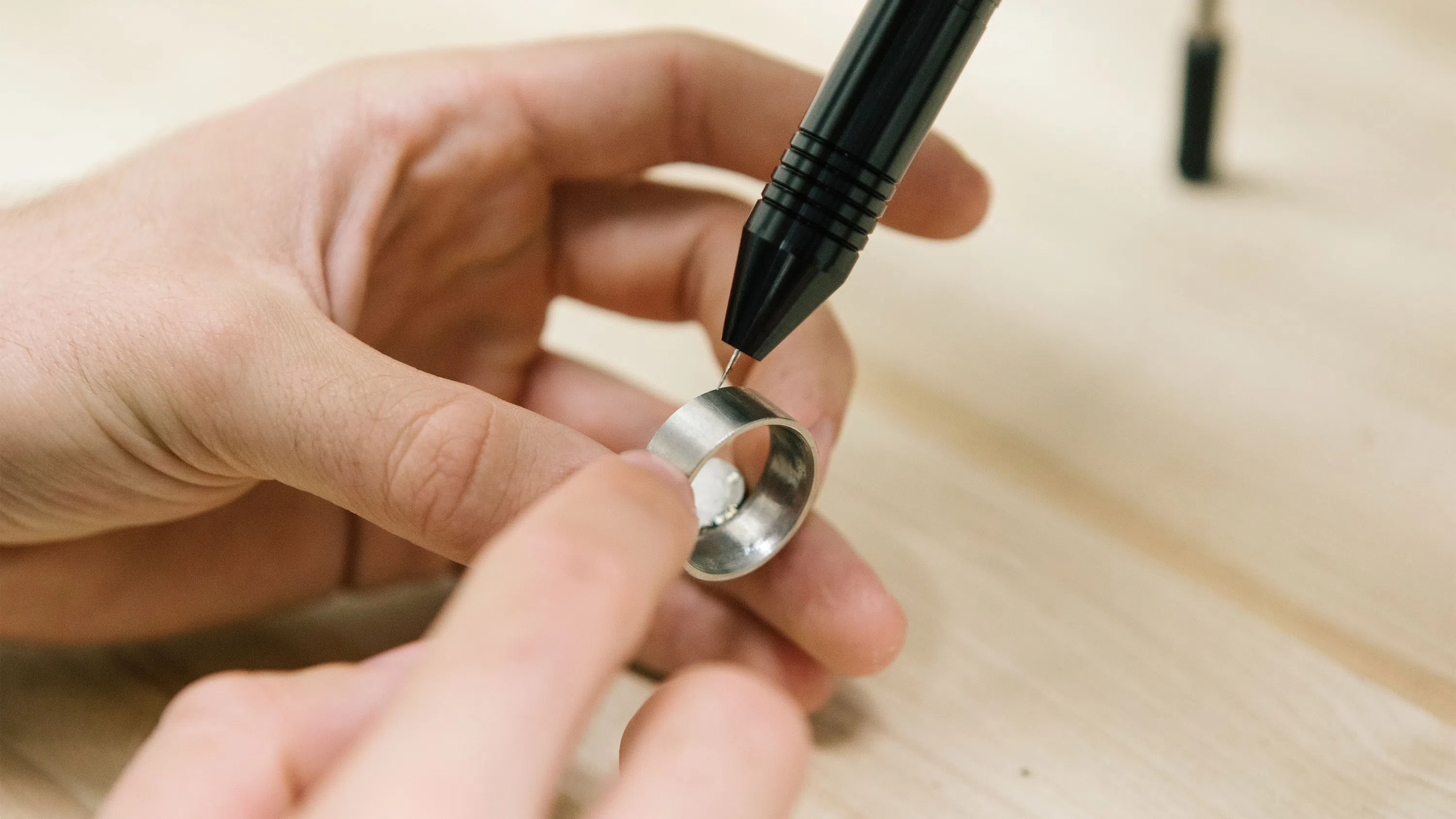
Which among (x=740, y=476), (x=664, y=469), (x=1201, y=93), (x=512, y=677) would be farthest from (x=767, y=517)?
(x=1201, y=93)

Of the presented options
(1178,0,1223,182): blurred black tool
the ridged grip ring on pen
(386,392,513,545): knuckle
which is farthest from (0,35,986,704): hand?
(1178,0,1223,182): blurred black tool

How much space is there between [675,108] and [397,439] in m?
→ 0.25

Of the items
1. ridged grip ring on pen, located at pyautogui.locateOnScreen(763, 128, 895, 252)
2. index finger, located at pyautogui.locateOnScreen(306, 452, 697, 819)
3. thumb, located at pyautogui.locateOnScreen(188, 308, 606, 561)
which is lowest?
thumb, located at pyautogui.locateOnScreen(188, 308, 606, 561)

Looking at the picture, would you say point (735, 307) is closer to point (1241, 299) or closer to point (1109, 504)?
point (1109, 504)

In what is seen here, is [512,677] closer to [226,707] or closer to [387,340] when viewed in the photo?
[226,707]

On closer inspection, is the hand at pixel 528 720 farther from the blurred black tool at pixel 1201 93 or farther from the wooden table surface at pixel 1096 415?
→ the blurred black tool at pixel 1201 93

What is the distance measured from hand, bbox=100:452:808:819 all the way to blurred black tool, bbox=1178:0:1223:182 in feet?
1.51

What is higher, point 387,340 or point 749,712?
point 749,712

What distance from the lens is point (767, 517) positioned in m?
0.44

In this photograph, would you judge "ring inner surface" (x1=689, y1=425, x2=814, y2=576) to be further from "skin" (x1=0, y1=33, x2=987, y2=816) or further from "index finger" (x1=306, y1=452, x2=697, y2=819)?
"index finger" (x1=306, y1=452, x2=697, y2=819)

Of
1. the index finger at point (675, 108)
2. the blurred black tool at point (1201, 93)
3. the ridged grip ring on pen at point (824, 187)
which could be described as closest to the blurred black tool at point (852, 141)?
the ridged grip ring on pen at point (824, 187)

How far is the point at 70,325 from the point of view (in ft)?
1.24

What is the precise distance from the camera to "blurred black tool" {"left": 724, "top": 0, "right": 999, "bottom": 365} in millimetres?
354

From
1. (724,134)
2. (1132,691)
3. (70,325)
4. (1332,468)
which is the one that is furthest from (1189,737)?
(70,325)
